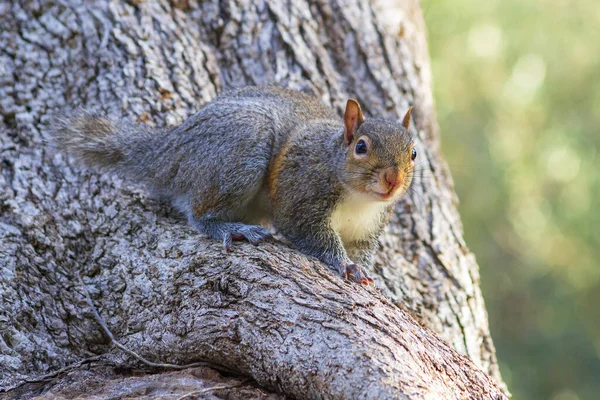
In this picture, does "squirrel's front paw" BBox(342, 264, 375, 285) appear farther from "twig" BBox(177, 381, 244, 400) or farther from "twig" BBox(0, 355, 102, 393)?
"twig" BBox(0, 355, 102, 393)

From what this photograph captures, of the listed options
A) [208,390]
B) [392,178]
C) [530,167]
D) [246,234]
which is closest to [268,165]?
[246,234]

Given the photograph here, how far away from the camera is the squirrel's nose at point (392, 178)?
12.4 ft

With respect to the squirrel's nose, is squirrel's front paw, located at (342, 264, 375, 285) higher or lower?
lower

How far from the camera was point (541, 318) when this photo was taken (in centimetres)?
945

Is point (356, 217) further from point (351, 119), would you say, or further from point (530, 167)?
point (530, 167)

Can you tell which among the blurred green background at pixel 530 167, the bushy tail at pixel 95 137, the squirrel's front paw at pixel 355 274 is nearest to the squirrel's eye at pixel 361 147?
the squirrel's front paw at pixel 355 274

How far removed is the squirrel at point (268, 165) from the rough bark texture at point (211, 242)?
150mm

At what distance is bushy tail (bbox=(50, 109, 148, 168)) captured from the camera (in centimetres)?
422

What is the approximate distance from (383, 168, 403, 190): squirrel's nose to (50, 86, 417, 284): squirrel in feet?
0.14

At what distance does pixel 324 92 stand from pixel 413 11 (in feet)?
3.78

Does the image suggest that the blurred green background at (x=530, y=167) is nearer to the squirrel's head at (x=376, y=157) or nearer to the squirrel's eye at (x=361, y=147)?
the squirrel's head at (x=376, y=157)

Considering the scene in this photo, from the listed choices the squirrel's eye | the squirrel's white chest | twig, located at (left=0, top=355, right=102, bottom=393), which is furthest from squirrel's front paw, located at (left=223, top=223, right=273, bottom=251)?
twig, located at (left=0, top=355, right=102, bottom=393)

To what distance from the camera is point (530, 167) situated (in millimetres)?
9242

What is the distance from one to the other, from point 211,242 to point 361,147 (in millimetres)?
920
